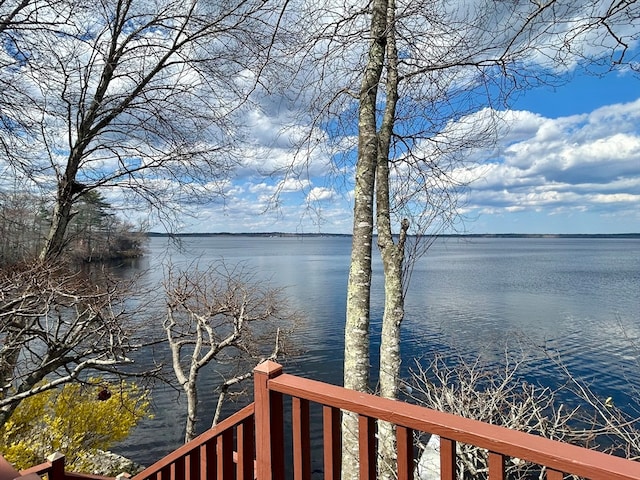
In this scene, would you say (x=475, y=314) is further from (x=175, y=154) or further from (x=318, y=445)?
(x=175, y=154)

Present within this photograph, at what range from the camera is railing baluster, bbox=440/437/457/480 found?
107cm

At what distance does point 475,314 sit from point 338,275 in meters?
16.2

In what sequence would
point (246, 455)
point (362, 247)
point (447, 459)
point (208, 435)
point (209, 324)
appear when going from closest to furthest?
point (447, 459) < point (246, 455) < point (208, 435) < point (362, 247) < point (209, 324)

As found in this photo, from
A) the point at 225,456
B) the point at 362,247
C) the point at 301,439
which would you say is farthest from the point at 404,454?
the point at 362,247

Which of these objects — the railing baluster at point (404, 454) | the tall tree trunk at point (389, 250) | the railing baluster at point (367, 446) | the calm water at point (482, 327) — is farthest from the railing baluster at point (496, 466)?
the calm water at point (482, 327)

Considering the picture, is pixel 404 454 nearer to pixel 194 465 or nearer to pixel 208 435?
pixel 208 435

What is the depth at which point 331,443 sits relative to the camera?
1.37 m

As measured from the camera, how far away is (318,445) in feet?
34.4

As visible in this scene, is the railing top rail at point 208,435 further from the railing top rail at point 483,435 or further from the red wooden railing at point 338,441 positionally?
the railing top rail at point 483,435

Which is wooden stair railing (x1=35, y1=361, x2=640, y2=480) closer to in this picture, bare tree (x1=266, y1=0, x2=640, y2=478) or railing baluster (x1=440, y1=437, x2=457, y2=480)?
railing baluster (x1=440, y1=437, x2=457, y2=480)

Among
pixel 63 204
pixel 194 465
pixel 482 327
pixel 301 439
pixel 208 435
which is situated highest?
pixel 63 204

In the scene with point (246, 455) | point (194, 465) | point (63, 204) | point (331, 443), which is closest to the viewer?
point (331, 443)

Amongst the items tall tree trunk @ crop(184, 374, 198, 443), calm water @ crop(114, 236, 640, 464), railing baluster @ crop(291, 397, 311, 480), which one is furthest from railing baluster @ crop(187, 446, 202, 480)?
tall tree trunk @ crop(184, 374, 198, 443)

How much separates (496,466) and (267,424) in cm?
82
